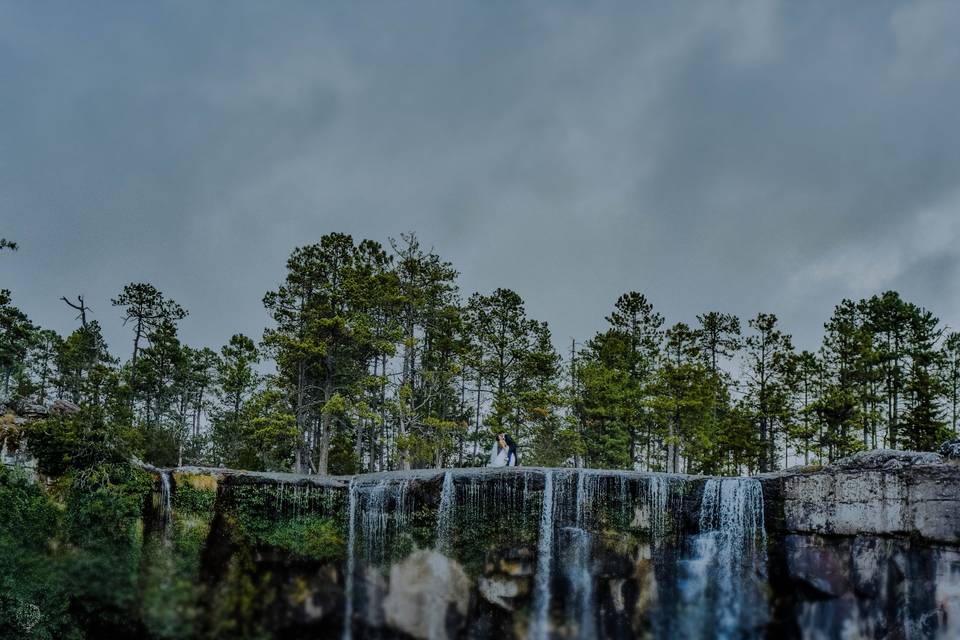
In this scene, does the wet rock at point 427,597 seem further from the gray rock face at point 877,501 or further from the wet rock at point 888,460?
the wet rock at point 888,460

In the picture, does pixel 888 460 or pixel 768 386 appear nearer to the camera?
pixel 888 460

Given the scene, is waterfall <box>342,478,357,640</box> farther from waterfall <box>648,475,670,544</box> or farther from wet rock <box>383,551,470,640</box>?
waterfall <box>648,475,670,544</box>

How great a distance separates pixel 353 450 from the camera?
33438 mm

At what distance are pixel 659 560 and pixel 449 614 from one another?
546 centimetres

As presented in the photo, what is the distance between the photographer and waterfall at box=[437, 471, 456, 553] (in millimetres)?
18359

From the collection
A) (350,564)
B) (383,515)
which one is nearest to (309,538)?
(350,564)

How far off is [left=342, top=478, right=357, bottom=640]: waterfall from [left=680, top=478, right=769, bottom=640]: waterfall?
26.6 ft

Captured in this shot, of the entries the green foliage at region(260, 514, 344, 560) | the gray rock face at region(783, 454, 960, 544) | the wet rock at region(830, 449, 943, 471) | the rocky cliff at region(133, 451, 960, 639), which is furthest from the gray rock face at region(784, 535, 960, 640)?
the green foliage at region(260, 514, 344, 560)

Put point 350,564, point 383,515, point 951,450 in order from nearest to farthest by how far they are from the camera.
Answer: point 951,450
point 350,564
point 383,515

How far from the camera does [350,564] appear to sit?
18.4m

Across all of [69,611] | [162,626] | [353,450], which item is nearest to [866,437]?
[353,450]

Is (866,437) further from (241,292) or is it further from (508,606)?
(241,292)

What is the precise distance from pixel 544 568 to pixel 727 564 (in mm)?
4528

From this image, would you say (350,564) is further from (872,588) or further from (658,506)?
(872,588)
